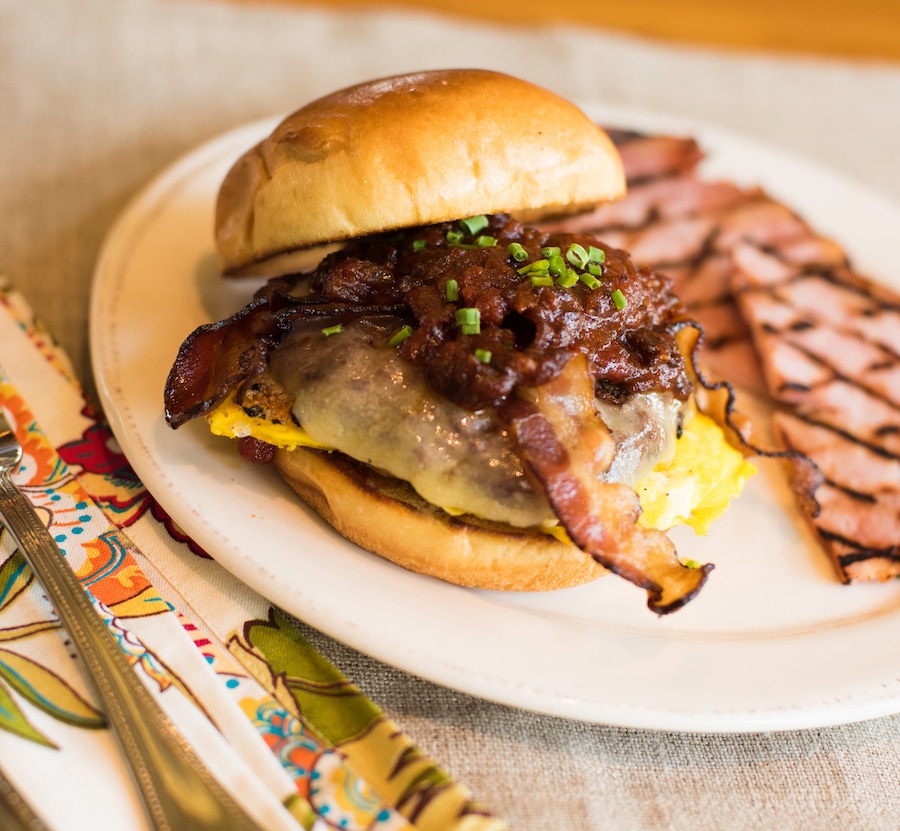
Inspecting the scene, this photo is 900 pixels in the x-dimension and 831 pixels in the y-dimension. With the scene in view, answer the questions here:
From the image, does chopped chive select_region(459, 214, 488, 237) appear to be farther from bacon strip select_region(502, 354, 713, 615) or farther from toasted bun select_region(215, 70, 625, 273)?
bacon strip select_region(502, 354, 713, 615)

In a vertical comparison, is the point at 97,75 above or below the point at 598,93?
above

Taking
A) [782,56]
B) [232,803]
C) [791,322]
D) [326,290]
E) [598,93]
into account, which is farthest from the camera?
[782,56]

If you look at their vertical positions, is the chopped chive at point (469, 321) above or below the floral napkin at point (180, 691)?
above

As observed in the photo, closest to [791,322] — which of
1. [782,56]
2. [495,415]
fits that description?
[495,415]

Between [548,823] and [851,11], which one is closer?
[548,823]

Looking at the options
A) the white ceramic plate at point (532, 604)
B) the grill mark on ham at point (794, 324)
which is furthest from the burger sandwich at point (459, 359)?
the grill mark on ham at point (794, 324)

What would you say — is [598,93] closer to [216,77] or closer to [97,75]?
[216,77]

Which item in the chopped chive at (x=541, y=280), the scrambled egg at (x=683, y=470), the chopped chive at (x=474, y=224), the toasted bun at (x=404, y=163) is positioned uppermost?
the toasted bun at (x=404, y=163)

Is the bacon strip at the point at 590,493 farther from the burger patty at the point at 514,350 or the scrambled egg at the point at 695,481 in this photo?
the scrambled egg at the point at 695,481
